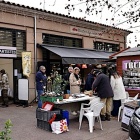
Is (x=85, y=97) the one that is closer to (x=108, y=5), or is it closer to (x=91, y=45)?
(x=108, y=5)

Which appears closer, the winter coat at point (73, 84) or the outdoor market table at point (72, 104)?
the outdoor market table at point (72, 104)

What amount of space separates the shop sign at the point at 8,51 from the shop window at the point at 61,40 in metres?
1.89

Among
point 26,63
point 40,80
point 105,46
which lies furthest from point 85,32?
point 40,80

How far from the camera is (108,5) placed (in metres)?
6.55

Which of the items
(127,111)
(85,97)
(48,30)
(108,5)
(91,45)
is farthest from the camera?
(91,45)

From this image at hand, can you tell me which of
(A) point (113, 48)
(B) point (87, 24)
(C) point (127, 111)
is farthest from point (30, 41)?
(A) point (113, 48)

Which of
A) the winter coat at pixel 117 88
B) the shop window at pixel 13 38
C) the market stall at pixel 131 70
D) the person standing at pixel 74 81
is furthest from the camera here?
the shop window at pixel 13 38

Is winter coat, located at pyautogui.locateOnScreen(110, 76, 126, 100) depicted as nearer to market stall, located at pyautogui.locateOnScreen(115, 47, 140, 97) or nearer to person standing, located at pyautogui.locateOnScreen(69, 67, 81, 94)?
person standing, located at pyautogui.locateOnScreen(69, 67, 81, 94)

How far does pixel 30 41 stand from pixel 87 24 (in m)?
4.31

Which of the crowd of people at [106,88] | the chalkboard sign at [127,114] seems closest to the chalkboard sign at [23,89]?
the crowd of people at [106,88]

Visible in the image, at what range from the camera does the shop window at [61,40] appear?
1179cm

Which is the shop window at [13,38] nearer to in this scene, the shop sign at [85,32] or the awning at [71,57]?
the awning at [71,57]

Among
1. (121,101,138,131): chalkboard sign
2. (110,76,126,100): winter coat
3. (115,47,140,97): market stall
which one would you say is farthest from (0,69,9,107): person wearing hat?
(121,101,138,131): chalkboard sign

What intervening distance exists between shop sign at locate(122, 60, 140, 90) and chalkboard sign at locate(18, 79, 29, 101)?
4236 millimetres
